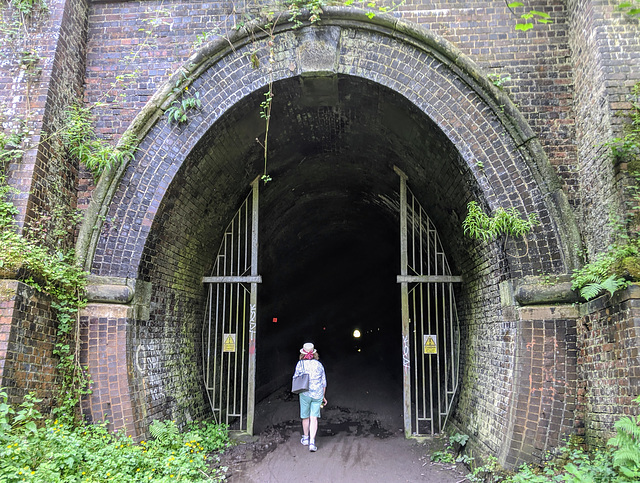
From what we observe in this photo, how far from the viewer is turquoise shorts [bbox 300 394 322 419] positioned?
7.36 meters

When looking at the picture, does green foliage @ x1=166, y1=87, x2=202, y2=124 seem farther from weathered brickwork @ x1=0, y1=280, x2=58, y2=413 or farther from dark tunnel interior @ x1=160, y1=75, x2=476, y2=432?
weathered brickwork @ x1=0, y1=280, x2=58, y2=413

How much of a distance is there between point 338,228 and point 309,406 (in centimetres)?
769

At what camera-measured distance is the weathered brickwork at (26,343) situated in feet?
17.2

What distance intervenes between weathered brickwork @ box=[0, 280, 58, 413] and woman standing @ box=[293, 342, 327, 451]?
3488mm

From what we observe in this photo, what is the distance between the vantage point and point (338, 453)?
730 cm

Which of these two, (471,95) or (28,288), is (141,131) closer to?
(28,288)

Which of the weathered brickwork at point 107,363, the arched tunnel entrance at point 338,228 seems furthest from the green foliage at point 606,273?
the weathered brickwork at point 107,363

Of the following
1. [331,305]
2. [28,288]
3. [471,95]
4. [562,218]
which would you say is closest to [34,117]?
[28,288]

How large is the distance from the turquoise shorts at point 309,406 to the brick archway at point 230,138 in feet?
6.28

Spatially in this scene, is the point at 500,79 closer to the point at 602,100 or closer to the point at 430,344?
the point at 602,100

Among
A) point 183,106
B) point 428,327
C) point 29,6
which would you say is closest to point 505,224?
point 428,327

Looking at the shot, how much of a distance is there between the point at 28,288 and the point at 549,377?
6.39 m

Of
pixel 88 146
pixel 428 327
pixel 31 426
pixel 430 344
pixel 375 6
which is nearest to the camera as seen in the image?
pixel 31 426

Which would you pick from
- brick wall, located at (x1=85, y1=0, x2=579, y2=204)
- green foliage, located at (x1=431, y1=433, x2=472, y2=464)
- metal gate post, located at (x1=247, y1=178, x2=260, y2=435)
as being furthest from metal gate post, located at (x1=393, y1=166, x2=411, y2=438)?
brick wall, located at (x1=85, y1=0, x2=579, y2=204)
